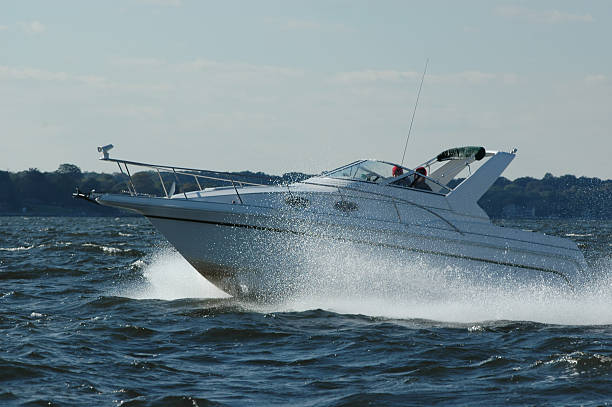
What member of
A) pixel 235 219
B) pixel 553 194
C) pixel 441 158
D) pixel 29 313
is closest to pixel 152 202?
Result: pixel 235 219

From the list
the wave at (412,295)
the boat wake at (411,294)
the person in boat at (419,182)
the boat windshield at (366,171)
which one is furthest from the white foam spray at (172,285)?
the person in boat at (419,182)

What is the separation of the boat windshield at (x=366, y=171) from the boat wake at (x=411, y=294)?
5.52 ft

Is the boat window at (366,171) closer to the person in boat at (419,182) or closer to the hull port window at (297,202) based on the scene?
the person in boat at (419,182)

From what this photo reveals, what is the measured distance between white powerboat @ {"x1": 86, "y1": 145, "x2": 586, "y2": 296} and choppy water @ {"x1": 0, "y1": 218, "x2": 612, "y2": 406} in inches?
13.9

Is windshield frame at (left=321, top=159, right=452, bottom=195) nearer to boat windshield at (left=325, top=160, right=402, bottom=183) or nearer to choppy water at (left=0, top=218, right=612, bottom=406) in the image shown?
boat windshield at (left=325, top=160, right=402, bottom=183)

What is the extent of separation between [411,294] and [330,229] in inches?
64.9

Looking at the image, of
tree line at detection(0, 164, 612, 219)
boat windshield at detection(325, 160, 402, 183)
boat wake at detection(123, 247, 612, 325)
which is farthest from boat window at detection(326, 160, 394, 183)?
tree line at detection(0, 164, 612, 219)

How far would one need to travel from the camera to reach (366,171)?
44.1ft

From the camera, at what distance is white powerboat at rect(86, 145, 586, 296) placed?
12008 mm

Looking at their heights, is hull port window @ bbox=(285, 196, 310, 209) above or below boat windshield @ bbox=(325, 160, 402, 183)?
below

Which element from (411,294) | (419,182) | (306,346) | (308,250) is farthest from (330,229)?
(306,346)

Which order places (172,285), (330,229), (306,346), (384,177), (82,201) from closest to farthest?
(306,346) → (330,229) → (384,177) → (172,285) → (82,201)

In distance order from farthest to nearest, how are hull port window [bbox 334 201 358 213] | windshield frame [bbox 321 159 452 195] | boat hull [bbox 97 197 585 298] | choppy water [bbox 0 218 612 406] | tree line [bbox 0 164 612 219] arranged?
1. tree line [bbox 0 164 612 219]
2. windshield frame [bbox 321 159 452 195]
3. hull port window [bbox 334 201 358 213]
4. boat hull [bbox 97 197 585 298]
5. choppy water [bbox 0 218 612 406]

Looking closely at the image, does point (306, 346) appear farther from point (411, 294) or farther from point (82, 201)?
point (82, 201)
